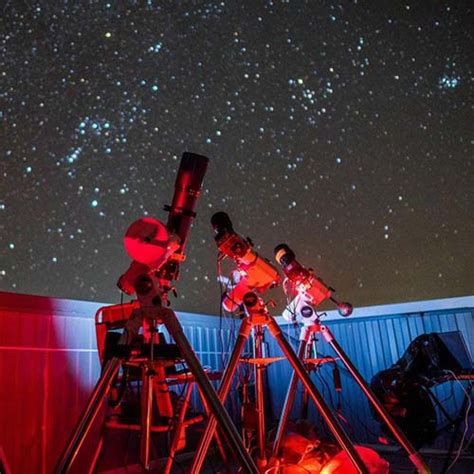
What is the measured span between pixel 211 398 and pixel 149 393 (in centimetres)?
61

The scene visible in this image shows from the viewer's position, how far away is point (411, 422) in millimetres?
3900

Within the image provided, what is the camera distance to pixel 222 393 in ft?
8.22

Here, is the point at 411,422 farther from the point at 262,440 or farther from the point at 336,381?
the point at 262,440

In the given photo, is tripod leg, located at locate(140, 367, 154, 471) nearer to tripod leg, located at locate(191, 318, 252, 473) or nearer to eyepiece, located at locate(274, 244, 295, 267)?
tripod leg, located at locate(191, 318, 252, 473)

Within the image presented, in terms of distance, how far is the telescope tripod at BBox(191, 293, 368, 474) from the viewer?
2.38 meters

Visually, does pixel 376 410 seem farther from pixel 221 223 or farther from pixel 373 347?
pixel 373 347

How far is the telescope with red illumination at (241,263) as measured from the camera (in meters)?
2.87

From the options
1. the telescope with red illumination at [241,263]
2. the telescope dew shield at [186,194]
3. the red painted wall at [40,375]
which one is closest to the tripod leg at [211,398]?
the telescope dew shield at [186,194]

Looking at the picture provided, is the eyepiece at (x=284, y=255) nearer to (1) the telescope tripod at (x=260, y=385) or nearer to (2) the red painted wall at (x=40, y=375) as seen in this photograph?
(1) the telescope tripod at (x=260, y=385)

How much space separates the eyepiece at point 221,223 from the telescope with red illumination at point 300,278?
3.27ft

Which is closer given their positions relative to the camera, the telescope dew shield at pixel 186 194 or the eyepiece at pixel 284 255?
the telescope dew shield at pixel 186 194

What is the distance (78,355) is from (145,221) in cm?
258

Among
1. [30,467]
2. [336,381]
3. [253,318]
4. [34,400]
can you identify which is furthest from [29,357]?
[336,381]

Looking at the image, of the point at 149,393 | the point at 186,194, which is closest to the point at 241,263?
the point at 186,194
